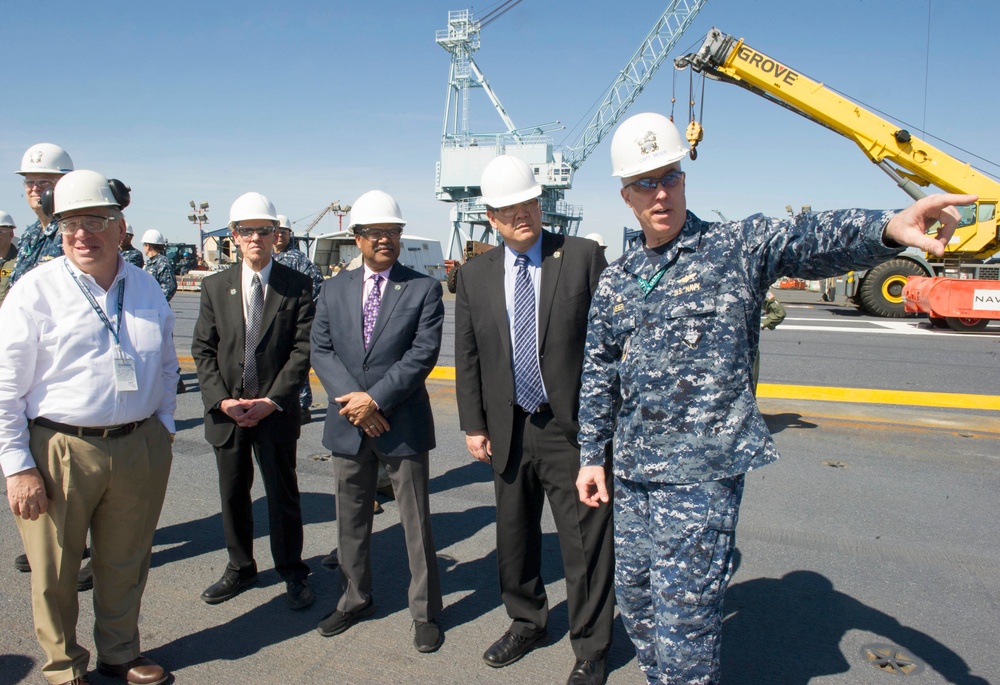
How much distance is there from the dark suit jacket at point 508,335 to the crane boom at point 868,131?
55.3 ft

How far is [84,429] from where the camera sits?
9.14 ft

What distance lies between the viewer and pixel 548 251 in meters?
3.17

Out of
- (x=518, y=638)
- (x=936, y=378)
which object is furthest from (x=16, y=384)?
(x=936, y=378)

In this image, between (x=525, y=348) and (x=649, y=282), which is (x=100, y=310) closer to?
(x=525, y=348)

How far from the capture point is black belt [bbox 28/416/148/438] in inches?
109

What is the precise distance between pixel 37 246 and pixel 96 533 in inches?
86.5

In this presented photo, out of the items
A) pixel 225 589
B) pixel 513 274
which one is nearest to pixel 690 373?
pixel 513 274

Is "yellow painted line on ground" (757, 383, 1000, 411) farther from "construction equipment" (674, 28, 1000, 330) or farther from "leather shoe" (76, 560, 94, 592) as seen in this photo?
"construction equipment" (674, 28, 1000, 330)

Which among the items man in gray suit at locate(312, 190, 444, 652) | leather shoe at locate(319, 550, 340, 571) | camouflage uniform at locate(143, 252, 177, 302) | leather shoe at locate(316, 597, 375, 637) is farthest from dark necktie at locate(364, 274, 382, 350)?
camouflage uniform at locate(143, 252, 177, 302)

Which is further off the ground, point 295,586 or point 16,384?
point 16,384

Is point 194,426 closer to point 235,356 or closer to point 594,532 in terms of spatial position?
point 235,356

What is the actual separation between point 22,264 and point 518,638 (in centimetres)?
362

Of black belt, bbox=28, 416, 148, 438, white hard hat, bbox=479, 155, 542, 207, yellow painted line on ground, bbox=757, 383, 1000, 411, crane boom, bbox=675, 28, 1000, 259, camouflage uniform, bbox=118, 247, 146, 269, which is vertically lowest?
yellow painted line on ground, bbox=757, 383, 1000, 411

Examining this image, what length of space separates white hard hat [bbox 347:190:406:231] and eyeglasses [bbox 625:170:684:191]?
4.55 ft
